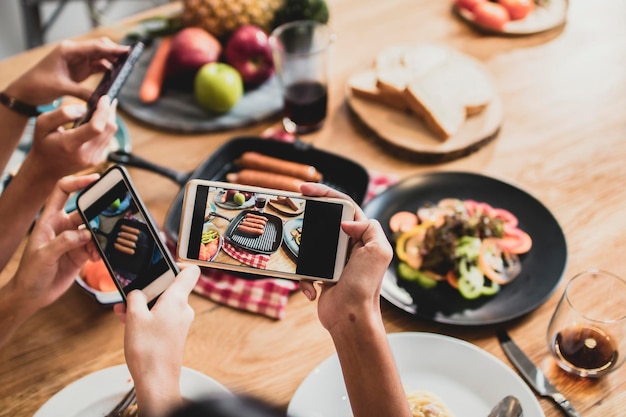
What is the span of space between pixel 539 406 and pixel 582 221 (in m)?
0.53

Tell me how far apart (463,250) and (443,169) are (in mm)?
335

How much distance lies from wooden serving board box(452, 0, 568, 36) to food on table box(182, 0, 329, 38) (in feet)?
1.61

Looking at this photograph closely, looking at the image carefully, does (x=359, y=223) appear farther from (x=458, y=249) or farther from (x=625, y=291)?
(x=625, y=291)

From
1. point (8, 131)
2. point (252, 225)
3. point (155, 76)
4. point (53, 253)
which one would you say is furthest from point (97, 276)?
point (155, 76)

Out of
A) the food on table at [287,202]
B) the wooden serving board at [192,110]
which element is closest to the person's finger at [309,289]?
the food on table at [287,202]

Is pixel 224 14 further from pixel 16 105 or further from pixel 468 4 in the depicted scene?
pixel 468 4

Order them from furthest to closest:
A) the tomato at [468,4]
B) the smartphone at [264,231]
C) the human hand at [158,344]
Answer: the tomato at [468,4] → the smartphone at [264,231] → the human hand at [158,344]

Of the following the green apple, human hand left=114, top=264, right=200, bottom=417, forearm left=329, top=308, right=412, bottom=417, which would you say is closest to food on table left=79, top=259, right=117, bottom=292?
human hand left=114, top=264, right=200, bottom=417

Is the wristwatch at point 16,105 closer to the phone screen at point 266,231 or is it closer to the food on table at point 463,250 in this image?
the phone screen at point 266,231

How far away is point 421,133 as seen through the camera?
58.8 inches

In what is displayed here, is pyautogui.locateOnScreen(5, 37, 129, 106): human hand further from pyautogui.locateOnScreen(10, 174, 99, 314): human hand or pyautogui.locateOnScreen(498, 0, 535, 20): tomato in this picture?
pyautogui.locateOnScreen(498, 0, 535, 20): tomato

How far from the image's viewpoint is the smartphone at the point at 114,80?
1221mm

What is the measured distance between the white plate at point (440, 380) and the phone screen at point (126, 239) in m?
0.31

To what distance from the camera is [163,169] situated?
1354 mm
